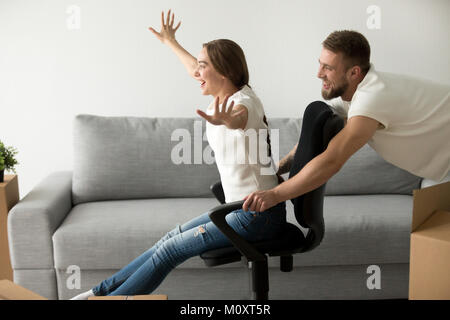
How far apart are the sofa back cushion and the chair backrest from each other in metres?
1.11

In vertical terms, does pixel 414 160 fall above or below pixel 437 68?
below

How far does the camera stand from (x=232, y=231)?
1799 millimetres

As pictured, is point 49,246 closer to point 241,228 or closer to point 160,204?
point 160,204

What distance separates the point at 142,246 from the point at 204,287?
0.35m

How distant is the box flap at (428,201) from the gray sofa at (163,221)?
0.80 m

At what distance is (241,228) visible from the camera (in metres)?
1.86

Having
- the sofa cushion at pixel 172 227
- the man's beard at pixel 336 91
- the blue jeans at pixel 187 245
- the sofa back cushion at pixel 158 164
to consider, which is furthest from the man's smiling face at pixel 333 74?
the sofa back cushion at pixel 158 164

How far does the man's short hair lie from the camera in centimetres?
189

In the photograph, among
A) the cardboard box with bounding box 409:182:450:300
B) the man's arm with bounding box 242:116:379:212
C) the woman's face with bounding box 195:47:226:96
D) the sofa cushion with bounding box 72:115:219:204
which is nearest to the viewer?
the cardboard box with bounding box 409:182:450:300

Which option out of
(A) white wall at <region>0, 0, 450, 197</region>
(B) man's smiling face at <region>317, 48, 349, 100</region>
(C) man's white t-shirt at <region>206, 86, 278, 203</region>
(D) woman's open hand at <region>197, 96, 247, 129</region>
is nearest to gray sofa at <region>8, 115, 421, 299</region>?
(A) white wall at <region>0, 0, 450, 197</region>

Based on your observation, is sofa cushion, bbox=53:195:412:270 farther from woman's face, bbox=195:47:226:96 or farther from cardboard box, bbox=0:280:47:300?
cardboard box, bbox=0:280:47:300

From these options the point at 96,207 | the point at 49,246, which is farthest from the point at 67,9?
the point at 49,246

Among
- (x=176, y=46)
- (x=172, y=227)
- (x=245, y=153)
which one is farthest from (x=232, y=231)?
(x=176, y=46)
